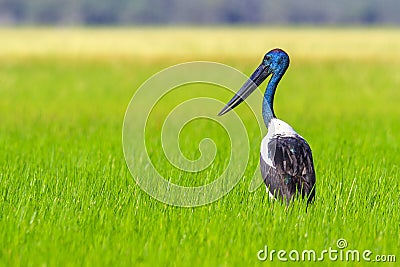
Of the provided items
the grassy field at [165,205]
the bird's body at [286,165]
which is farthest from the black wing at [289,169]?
the grassy field at [165,205]

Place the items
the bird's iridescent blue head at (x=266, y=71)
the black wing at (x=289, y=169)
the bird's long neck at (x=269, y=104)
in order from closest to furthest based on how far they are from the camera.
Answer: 1. the black wing at (x=289, y=169)
2. the bird's long neck at (x=269, y=104)
3. the bird's iridescent blue head at (x=266, y=71)

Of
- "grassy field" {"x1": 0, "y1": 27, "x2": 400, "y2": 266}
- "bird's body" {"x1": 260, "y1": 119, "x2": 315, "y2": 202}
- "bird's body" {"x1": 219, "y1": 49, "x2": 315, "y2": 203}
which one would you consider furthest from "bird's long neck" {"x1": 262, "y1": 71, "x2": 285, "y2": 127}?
"grassy field" {"x1": 0, "y1": 27, "x2": 400, "y2": 266}

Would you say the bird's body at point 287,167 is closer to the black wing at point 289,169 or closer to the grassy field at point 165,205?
the black wing at point 289,169

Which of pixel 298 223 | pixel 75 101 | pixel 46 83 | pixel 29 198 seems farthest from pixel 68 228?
pixel 46 83

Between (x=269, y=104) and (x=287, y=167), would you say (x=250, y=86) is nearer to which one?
(x=269, y=104)

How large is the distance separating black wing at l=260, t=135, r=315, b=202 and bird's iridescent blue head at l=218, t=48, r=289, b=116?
0.81m

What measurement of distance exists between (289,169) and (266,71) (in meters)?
1.23

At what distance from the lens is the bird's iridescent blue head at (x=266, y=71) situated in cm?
705

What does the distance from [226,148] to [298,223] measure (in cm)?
447

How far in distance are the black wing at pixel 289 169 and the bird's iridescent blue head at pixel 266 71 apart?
2.65 ft

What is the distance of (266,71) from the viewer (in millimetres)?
7137

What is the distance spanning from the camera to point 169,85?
804 cm

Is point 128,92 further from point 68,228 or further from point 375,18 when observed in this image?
point 375,18

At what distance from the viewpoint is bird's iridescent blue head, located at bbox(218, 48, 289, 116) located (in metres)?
7.05
